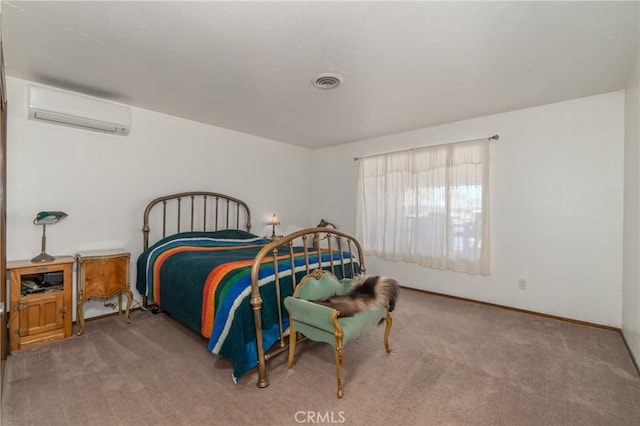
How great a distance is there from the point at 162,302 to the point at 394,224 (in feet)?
10.9

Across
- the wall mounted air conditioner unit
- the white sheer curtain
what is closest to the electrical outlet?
the white sheer curtain

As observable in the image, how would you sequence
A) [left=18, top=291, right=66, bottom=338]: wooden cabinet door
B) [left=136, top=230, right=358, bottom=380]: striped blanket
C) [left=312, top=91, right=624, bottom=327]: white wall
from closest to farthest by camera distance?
[left=136, top=230, right=358, bottom=380]: striped blanket → [left=18, top=291, right=66, bottom=338]: wooden cabinet door → [left=312, top=91, right=624, bottom=327]: white wall

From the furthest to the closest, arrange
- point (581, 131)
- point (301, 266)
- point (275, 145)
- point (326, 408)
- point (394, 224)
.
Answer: point (275, 145), point (394, 224), point (581, 131), point (301, 266), point (326, 408)

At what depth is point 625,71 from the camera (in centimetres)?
258

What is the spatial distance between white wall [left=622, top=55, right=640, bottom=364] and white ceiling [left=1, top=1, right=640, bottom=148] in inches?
12.3

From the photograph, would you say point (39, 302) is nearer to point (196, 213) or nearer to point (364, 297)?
point (196, 213)

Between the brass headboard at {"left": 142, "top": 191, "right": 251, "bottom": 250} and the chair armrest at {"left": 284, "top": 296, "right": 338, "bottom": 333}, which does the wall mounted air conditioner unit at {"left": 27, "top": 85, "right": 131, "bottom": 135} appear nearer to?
the brass headboard at {"left": 142, "top": 191, "right": 251, "bottom": 250}

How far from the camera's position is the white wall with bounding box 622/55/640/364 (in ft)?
7.78

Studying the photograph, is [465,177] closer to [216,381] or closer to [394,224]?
[394,224]

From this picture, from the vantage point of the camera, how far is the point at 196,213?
13.3 ft

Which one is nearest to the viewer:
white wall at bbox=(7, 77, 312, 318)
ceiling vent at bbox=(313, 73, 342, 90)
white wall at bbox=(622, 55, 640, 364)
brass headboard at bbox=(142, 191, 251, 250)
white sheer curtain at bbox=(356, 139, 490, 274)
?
white wall at bbox=(622, 55, 640, 364)

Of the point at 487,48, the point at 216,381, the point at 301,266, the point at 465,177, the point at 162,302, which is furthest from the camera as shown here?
the point at 465,177

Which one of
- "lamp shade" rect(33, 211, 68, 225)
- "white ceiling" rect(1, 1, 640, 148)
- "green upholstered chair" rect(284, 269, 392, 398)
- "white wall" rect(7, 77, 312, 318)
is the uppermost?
"white ceiling" rect(1, 1, 640, 148)

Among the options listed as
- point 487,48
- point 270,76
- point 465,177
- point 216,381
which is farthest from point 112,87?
point 465,177
